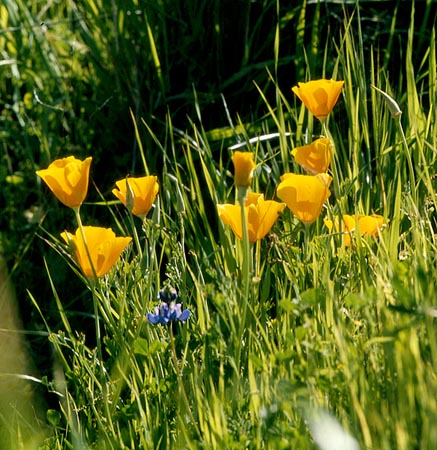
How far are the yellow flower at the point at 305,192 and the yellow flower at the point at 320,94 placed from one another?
9.7 inches

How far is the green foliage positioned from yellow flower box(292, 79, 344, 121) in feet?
0.46

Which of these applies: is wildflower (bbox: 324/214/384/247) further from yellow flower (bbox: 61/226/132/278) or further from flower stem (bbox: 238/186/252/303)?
yellow flower (bbox: 61/226/132/278)

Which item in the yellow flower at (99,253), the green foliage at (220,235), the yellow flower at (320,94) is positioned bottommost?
the green foliage at (220,235)

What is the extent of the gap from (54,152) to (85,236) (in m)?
1.64

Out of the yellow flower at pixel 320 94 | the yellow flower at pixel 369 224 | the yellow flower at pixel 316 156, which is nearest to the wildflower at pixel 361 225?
the yellow flower at pixel 369 224

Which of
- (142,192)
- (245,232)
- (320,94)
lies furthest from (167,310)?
(320,94)

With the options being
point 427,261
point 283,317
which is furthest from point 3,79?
point 427,261

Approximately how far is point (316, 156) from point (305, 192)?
156 mm

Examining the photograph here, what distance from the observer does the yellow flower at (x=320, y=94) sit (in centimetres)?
202

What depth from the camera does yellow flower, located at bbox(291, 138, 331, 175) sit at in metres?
1.94

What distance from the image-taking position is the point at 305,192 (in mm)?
1826

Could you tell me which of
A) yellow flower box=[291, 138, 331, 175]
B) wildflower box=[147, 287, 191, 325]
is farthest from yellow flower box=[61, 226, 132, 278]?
yellow flower box=[291, 138, 331, 175]

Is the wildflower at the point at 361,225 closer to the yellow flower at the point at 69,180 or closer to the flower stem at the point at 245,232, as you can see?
the flower stem at the point at 245,232

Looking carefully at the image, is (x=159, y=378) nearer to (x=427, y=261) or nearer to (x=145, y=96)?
(x=427, y=261)
